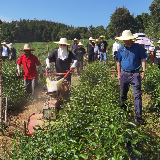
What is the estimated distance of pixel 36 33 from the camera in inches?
4779

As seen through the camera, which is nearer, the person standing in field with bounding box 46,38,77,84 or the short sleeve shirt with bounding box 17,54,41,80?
the person standing in field with bounding box 46,38,77,84

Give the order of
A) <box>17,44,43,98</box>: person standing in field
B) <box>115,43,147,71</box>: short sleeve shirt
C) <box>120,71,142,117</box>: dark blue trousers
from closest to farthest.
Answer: <box>120,71,142,117</box>: dark blue trousers
<box>115,43,147,71</box>: short sleeve shirt
<box>17,44,43,98</box>: person standing in field

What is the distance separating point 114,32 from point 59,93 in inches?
3191

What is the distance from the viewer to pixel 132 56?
407cm

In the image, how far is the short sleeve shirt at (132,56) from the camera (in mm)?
4055

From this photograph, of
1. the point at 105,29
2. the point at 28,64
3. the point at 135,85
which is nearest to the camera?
the point at 135,85

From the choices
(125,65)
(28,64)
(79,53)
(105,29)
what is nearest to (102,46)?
(79,53)

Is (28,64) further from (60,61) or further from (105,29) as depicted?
(105,29)

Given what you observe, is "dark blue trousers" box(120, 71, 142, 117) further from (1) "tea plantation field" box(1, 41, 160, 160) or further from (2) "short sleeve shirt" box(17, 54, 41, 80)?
(2) "short sleeve shirt" box(17, 54, 41, 80)

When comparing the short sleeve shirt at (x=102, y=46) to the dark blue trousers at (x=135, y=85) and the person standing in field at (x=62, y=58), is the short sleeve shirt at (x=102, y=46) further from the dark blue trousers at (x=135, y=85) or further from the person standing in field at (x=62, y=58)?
the dark blue trousers at (x=135, y=85)

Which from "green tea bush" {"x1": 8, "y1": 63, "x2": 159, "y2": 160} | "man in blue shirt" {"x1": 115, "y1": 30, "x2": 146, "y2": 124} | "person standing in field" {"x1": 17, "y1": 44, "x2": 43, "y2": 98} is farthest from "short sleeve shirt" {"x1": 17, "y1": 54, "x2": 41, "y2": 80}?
"green tea bush" {"x1": 8, "y1": 63, "x2": 159, "y2": 160}

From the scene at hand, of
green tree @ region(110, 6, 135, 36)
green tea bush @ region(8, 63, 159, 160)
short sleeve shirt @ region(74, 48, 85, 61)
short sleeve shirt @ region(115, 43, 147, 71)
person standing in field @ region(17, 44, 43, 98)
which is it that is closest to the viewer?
green tea bush @ region(8, 63, 159, 160)

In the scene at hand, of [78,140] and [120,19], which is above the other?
[120,19]

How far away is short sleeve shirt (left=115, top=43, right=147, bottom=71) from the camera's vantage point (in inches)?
160
